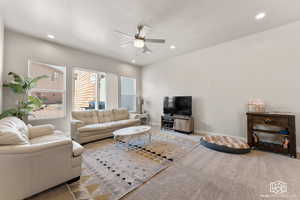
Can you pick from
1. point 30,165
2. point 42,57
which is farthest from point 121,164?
point 42,57

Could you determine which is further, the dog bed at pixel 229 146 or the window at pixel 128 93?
the window at pixel 128 93

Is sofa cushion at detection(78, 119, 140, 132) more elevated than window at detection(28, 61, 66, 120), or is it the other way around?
window at detection(28, 61, 66, 120)

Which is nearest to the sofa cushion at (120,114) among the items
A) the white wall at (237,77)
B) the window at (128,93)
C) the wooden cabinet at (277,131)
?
the window at (128,93)

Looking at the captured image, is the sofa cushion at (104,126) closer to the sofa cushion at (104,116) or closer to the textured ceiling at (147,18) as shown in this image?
the sofa cushion at (104,116)

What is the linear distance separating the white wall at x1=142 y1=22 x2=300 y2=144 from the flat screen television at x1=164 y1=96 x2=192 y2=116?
312 millimetres

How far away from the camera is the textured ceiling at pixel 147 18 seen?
226cm

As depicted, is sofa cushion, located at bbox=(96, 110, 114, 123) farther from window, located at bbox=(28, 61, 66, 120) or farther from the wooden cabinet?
the wooden cabinet

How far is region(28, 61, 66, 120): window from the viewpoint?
3598 mm

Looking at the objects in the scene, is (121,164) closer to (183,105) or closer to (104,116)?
(104,116)

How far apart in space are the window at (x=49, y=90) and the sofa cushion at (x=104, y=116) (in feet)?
3.85

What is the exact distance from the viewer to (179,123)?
4.39 meters

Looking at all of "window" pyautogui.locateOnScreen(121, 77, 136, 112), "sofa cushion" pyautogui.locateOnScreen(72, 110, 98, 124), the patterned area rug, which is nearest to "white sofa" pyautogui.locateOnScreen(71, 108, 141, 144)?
"sofa cushion" pyautogui.locateOnScreen(72, 110, 98, 124)

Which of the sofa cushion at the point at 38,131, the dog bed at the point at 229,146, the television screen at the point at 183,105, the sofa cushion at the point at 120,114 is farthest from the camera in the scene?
the sofa cushion at the point at 120,114

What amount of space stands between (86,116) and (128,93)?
254 centimetres
